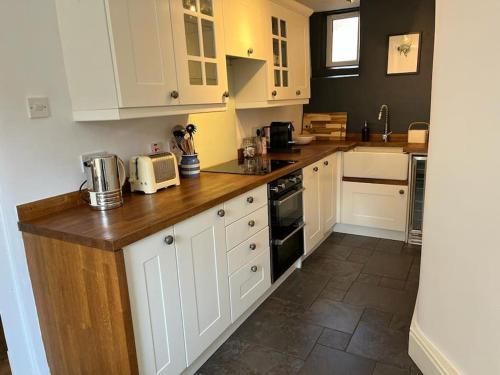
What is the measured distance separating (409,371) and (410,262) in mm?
1359

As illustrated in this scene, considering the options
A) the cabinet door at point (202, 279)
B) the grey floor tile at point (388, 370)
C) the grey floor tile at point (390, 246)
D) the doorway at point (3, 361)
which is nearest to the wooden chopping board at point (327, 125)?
the grey floor tile at point (390, 246)

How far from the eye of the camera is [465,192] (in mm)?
1529

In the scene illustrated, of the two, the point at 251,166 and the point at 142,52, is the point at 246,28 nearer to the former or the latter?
the point at 251,166

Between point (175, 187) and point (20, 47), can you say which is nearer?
point (20, 47)

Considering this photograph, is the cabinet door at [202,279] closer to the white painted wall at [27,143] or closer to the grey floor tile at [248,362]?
the grey floor tile at [248,362]

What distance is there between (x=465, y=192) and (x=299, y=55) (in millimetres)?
2324

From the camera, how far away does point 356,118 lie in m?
4.04

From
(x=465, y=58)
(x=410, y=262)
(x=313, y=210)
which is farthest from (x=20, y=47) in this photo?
(x=410, y=262)

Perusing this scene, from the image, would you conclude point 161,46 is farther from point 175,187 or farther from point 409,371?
point 409,371

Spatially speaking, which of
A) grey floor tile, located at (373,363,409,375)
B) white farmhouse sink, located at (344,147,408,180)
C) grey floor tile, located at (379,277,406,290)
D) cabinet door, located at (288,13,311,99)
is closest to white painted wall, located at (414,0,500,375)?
grey floor tile, located at (373,363,409,375)

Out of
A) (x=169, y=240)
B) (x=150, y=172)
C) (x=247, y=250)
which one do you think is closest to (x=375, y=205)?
(x=247, y=250)

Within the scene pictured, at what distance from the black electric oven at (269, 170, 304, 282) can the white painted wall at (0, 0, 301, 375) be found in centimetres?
116

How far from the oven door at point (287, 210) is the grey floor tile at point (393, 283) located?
78 cm

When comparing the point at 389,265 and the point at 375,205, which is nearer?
the point at 389,265
